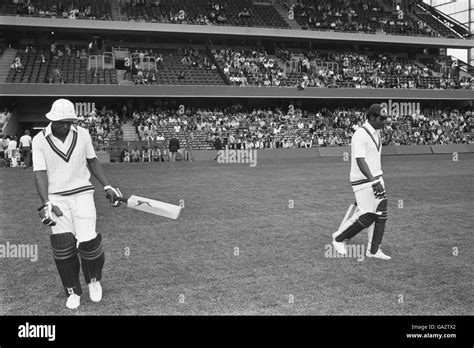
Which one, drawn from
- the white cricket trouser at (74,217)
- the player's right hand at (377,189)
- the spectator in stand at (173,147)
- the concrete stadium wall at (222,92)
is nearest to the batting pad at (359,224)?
the player's right hand at (377,189)

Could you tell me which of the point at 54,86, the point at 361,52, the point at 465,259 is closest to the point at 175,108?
the point at 54,86

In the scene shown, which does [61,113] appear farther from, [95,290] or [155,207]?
[95,290]

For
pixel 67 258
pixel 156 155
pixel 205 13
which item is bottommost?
pixel 156 155

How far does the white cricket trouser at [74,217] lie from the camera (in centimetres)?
551

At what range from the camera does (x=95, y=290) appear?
5.72 m

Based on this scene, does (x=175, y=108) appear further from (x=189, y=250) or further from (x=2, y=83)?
(x=189, y=250)

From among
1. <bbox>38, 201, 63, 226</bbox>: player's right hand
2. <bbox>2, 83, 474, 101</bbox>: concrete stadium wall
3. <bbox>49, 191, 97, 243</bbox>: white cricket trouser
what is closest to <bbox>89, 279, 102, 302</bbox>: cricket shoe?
<bbox>49, 191, 97, 243</bbox>: white cricket trouser

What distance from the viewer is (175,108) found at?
39719 millimetres

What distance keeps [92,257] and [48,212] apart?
73 centimetres

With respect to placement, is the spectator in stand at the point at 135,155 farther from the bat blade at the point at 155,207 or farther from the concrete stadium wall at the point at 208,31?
the bat blade at the point at 155,207

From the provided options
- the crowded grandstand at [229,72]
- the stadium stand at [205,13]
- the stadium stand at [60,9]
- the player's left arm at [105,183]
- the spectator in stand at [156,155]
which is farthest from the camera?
the stadium stand at [205,13]

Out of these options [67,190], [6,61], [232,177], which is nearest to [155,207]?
[67,190]

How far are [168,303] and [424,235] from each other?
538 centimetres

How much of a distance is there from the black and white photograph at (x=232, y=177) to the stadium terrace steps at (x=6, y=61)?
0.24 metres
